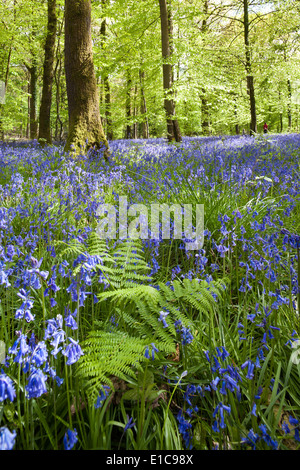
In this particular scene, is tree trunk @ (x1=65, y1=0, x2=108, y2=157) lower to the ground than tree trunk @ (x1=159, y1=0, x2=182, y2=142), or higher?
lower

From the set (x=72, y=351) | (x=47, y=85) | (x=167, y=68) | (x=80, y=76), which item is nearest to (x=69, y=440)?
(x=72, y=351)

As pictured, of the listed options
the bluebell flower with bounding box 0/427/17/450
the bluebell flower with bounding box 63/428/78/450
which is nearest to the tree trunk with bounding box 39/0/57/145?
the bluebell flower with bounding box 63/428/78/450

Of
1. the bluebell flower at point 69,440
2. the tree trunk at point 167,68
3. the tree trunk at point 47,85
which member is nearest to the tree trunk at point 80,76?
the tree trunk at point 167,68

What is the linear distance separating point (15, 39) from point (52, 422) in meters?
15.0

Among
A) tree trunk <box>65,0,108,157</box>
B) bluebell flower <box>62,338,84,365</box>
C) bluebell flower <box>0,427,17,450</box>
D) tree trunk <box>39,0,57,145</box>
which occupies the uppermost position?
tree trunk <box>39,0,57,145</box>

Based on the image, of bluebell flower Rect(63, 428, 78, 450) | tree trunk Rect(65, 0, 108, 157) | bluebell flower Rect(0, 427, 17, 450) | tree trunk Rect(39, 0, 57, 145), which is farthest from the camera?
tree trunk Rect(39, 0, 57, 145)

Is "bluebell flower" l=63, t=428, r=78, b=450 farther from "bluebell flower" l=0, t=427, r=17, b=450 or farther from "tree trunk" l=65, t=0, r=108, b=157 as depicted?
"tree trunk" l=65, t=0, r=108, b=157

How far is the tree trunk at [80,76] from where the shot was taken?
598cm

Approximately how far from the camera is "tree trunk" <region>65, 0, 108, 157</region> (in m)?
5.98

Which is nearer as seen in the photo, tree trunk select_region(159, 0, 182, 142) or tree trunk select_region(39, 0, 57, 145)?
tree trunk select_region(159, 0, 182, 142)

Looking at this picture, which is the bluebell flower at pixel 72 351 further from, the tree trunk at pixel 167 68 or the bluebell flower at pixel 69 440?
the tree trunk at pixel 167 68

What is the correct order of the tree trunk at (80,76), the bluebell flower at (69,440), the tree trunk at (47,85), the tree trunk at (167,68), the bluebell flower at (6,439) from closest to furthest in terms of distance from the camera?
the bluebell flower at (6,439) → the bluebell flower at (69,440) → the tree trunk at (80,76) → the tree trunk at (167,68) → the tree trunk at (47,85)

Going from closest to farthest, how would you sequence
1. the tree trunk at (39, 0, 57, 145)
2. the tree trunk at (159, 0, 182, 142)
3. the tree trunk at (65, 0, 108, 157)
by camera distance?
1. the tree trunk at (65, 0, 108, 157)
2. the tree trunk at (159, 0, 182, 142)
3. the tree trunk at (39, 0, 57, 145)
